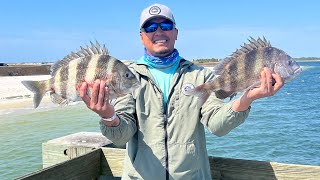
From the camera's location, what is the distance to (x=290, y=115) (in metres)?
26.0

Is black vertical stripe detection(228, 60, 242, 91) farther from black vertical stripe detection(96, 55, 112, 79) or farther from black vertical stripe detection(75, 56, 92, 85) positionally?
black vertical stripe detection(75, 56, 92, 85)

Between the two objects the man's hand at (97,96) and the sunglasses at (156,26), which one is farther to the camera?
the sunglasses at (156,26)

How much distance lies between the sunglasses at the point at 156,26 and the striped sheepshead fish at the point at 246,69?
0.53 meters

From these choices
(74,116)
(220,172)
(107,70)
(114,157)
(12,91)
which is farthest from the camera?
(12,91)

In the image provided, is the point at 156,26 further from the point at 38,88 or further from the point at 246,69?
the point at 38,88

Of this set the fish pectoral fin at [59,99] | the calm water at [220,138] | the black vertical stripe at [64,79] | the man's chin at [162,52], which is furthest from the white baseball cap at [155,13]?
the calm water at [220,138]

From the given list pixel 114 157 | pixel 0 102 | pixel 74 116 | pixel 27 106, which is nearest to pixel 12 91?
pixel 0 102

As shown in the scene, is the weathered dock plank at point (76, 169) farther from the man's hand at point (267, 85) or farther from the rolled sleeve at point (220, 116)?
the man's hand at point (267, 85)

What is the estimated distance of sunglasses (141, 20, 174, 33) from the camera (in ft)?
10.6

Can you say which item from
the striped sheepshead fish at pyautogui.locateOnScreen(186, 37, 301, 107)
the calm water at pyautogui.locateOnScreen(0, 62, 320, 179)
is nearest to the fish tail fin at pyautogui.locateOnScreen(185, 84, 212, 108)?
the striped sheepshead fish at pyautogui.locateOnScreen(186, 37, 301, 107)

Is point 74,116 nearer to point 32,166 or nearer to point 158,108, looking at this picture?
point 32,166

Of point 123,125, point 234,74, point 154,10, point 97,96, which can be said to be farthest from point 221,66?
point 97,96

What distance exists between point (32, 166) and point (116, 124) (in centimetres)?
813

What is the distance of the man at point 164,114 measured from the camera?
10.0 feet
